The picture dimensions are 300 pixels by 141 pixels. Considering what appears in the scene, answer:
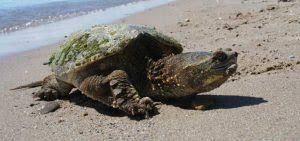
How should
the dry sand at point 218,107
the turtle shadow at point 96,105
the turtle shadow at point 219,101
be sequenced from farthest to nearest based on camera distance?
the turtle shadow at point 96,105 → the turtle shadow at point 219,101 → the dry sand at point 218,107

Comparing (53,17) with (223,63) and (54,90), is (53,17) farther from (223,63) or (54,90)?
(223,63)

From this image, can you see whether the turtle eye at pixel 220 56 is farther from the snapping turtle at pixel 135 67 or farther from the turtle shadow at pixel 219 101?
the turtle shadow at pixel 219 101

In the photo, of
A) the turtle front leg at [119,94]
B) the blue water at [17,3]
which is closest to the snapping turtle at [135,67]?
the turtle front leg at [119,94]

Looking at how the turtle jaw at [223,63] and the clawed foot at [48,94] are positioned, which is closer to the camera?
the turtle jaw at [223,63]

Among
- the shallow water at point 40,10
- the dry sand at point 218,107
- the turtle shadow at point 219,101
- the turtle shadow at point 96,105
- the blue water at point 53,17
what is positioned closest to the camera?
the dry sand at point 218,107

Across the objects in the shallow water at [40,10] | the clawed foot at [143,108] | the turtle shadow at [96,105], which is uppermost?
the clawed foot at [143,108]

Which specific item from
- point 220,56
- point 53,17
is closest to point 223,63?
point 220,56

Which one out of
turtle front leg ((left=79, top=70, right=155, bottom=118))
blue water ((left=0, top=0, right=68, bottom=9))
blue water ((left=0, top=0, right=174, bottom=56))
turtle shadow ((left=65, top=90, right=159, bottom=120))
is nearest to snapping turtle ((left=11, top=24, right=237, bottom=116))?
turtle front leg ((left=79, top=70, right=155, bottom=118))
